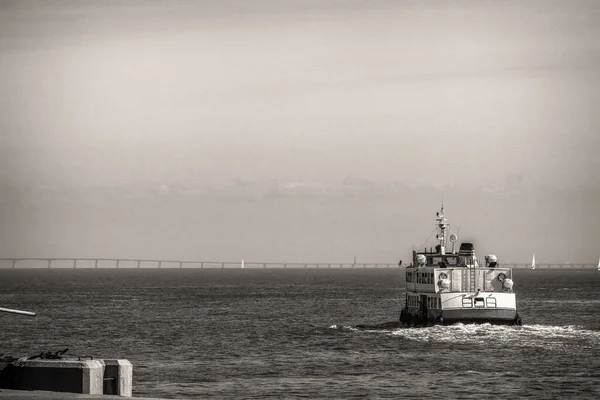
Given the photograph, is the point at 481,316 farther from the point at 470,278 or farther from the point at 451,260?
the point at 451,260

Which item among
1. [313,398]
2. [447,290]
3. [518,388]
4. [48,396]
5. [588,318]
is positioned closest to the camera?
[48,396]

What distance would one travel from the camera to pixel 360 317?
126875 millimetres

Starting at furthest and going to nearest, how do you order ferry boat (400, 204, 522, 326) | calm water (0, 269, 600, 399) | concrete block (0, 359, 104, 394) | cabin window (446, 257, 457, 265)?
cabin window (446, 257, 457, 265) < ferry boat (400, 204, 522, 326) < calm water (0, 269, 600, 399) < concrete block (0, 359, 104, 394)

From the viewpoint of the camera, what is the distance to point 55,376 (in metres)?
32.2

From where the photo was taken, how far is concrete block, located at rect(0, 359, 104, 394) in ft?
104

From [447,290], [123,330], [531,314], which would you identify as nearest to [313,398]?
[447,290]

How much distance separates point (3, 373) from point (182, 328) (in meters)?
71.6

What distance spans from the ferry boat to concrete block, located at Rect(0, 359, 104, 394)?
5860 centimetres

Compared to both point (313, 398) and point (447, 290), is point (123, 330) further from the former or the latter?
point (313, 398)

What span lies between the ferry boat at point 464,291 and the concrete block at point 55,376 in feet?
192

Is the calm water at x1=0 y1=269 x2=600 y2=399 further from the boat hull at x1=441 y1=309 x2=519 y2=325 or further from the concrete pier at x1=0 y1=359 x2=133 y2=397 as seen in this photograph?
the concrete pier at x1=0 y1=359 x2=133 y2=397

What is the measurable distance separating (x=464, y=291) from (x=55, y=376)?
198ft

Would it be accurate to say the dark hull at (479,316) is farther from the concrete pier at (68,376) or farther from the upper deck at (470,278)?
the concrete pier at (68,376)

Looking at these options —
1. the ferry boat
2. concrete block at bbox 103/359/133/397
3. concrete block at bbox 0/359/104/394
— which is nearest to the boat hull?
the ferry boat
